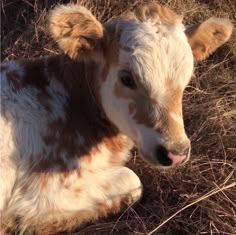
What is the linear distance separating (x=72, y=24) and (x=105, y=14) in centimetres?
244

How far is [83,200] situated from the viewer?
4176mm

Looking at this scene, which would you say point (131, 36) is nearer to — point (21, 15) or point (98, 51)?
point (98, 51)

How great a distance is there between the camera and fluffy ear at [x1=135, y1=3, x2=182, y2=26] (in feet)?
12.5

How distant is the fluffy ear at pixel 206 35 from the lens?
4086 mm

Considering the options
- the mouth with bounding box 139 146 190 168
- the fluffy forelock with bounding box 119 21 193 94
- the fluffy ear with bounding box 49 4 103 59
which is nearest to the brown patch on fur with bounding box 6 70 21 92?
the fluffy ear with bounding box 49 4 103 59

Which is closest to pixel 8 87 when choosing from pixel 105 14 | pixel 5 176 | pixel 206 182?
pixel 5 176

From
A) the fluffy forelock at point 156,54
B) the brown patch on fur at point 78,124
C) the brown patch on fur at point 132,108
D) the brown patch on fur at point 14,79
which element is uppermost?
the fluffy forelock at point 156,54

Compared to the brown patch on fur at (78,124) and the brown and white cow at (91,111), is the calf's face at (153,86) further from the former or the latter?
the brown patch on fur at (78,124)

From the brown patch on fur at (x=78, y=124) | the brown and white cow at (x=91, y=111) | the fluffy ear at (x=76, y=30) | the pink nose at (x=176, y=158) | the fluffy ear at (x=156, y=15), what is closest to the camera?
the pink nose at (x=176, y=158)

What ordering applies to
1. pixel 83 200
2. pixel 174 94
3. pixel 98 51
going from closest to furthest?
1. pixel 174 94
2. pixel 98 51
3. pixel 83 200

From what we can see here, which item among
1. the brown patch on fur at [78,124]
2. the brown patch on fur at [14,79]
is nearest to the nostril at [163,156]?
the brown patch on fur at [78,124]

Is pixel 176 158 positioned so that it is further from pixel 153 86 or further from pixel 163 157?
pixel 153 86

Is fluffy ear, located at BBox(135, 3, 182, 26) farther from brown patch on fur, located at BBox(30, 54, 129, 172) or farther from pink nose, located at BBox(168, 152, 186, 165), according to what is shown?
pink nose, located at BBox(168, 152, 186, 165)

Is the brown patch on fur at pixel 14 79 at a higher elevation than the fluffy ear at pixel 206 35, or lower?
lower
